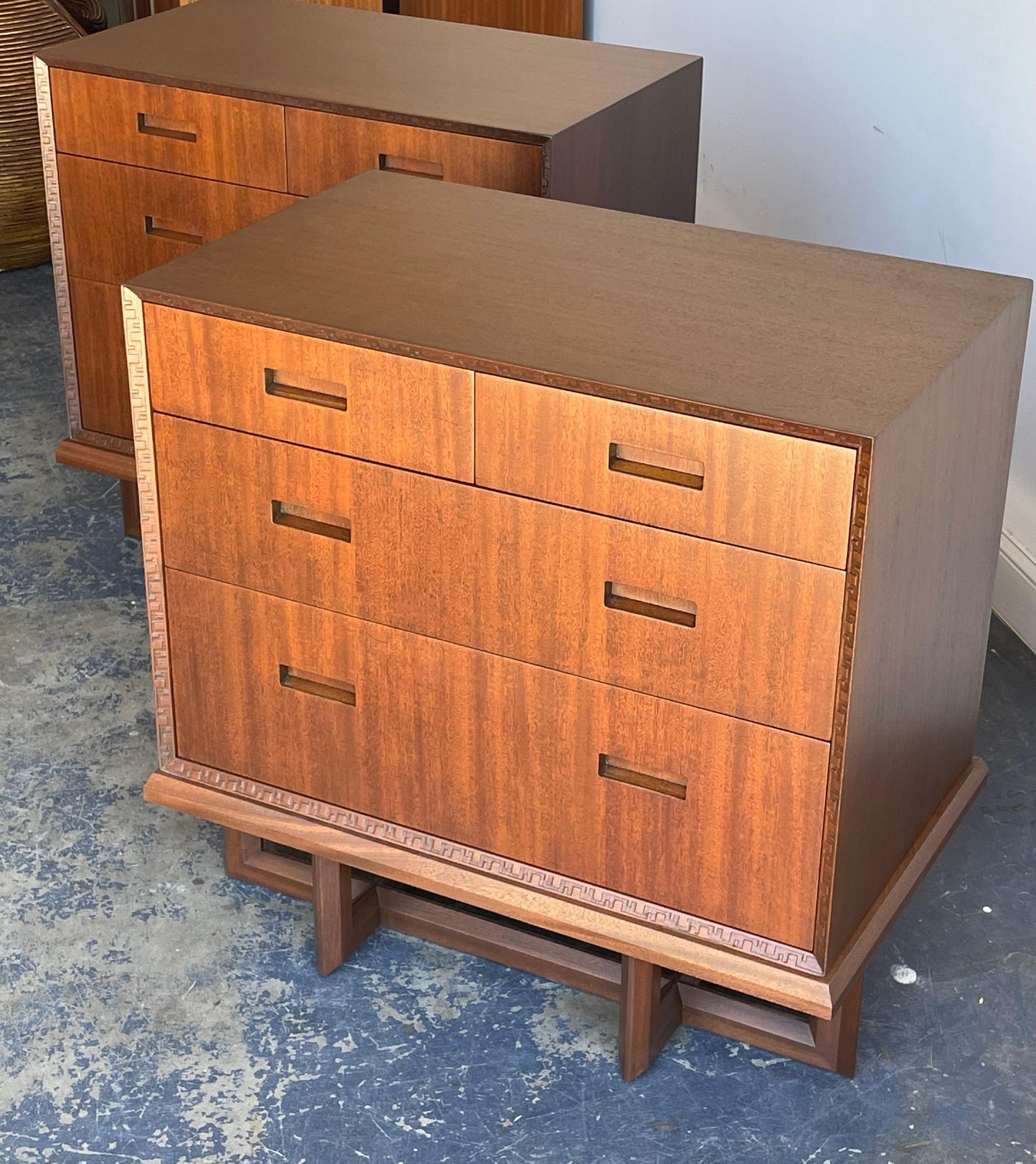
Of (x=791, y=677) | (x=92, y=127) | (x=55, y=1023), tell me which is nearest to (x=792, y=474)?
(x=791, y=677)

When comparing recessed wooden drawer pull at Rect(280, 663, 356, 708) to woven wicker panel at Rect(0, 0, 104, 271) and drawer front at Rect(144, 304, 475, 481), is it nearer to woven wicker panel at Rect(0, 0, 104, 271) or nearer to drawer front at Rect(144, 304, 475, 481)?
drawer front at Rect(144, 304, 475, 481)

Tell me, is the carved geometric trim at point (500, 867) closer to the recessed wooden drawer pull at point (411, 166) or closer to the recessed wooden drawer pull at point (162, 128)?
the recessed wooden drawer pull at point (411, 166)

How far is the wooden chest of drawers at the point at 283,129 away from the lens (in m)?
2.29

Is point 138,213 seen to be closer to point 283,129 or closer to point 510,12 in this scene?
point 283,129

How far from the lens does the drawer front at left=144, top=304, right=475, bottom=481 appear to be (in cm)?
158

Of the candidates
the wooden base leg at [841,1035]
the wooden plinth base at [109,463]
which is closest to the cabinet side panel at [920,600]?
the wooden base leg at [841,1035]

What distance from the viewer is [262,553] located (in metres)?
1.76

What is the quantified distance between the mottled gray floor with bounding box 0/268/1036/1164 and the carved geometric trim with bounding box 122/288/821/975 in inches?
8.7

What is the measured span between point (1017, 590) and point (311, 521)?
55.3 inches

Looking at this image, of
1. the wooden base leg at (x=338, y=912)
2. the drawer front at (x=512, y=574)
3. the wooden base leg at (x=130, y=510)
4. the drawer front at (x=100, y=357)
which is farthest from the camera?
the wooden base leg at (x=130, y=510)

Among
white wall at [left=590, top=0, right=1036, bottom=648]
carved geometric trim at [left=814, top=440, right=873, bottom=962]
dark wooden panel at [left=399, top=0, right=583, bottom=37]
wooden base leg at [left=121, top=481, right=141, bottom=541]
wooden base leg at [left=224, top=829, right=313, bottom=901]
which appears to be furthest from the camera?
dark wooden panel at [left=399, top=0, right=583, bottom=37]

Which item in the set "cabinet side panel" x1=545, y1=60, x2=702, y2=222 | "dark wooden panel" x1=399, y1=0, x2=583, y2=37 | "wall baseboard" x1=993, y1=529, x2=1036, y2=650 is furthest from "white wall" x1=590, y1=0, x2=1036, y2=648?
"cabinet side panel" x1=545, y1=60, x2=702, y2=222

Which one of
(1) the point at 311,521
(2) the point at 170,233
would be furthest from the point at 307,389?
(2) the point at 170,233

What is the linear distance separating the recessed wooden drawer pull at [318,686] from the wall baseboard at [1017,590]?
4.11 ft
